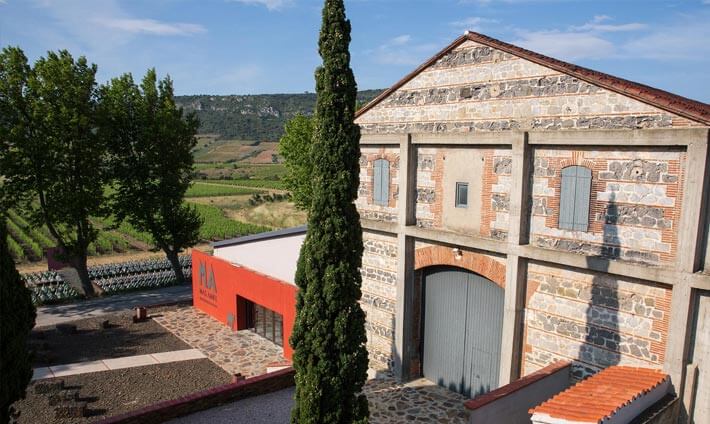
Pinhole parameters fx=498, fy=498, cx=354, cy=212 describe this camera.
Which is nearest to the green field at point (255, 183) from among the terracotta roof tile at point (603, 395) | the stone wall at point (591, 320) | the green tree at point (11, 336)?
the green tree at point (11, 336)

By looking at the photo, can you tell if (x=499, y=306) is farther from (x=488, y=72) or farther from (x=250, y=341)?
(x=250, y=341)

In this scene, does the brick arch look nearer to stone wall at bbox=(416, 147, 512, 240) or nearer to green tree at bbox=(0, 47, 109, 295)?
stone wall at bbox=(416, 147, 512, 240)

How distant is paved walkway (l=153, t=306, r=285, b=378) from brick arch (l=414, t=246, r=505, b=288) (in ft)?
24.6

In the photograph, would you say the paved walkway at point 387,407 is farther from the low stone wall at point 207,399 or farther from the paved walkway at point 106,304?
the paved walkway at point 106,304

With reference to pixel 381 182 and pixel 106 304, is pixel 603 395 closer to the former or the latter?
pixel 381 182

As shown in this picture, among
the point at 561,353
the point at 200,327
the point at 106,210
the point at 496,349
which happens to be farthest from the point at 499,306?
the point at 106,210

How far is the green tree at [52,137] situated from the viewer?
76.6 ft

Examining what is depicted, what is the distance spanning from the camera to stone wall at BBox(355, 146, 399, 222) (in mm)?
13703

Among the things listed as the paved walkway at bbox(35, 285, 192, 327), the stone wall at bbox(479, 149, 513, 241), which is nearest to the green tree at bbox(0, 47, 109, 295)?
the paved walkway at bbox(35, 285, 192, 327)

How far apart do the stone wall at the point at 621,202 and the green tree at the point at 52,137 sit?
73.3 ft

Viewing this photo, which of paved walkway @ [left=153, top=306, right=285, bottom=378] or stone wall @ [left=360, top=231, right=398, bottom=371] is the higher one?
stone wall @ [left=360, top=231, right=398, bottom=371]

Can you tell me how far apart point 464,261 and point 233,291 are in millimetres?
12208

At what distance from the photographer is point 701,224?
8.43 metres

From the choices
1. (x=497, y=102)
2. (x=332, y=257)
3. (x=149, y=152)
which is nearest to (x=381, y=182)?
(x=497, y=102)
